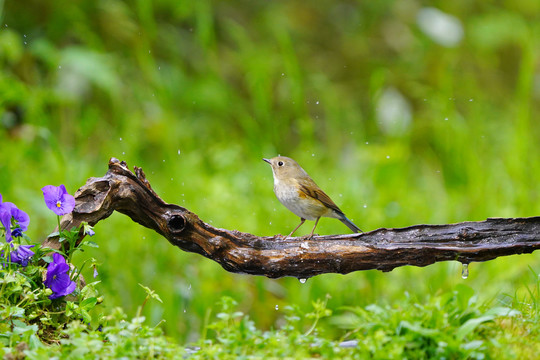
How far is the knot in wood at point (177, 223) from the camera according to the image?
98.7 inches

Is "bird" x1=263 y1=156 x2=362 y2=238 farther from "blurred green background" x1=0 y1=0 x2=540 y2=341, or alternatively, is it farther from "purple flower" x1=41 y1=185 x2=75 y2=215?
"purple flower" x1=41 y1=185 x2=75 y2=215

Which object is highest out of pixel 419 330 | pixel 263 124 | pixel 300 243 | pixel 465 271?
pixel 263 124

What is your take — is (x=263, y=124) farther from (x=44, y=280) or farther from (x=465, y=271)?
(x=44, y=280)

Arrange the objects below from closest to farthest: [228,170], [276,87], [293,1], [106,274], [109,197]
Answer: [109,197] < [106,274] < [228,170] < [276,87] < [293,1]

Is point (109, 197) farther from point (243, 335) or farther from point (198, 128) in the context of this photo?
point (198, 128)

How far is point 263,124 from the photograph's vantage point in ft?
17.1

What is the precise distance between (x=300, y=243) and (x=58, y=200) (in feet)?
2.94

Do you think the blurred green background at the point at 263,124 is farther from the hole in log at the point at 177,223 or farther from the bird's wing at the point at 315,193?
the bird's wing at the point at 315,193

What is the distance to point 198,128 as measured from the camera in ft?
20.4

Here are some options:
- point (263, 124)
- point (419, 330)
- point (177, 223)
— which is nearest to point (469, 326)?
point (419, 330)

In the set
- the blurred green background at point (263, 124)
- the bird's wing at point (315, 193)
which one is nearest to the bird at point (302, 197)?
the bird's wing at point (315, 193)

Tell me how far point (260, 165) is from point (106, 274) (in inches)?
73.8

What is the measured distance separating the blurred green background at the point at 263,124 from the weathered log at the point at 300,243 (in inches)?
14.7

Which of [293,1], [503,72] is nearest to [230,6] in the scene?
[293,1]
